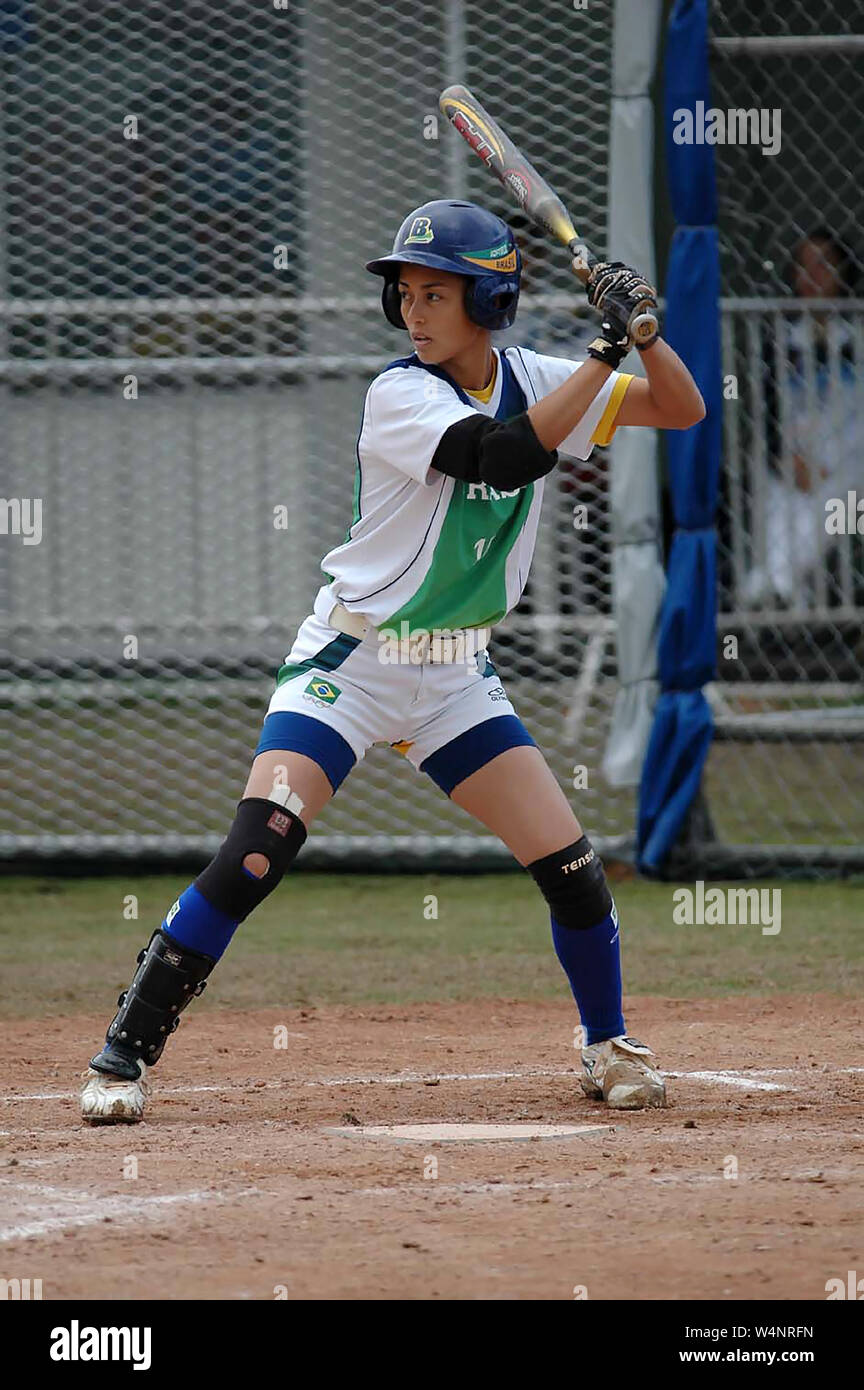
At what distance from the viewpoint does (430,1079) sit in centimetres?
521

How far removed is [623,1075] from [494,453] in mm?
1534

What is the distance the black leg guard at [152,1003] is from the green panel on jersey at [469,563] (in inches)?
35.6

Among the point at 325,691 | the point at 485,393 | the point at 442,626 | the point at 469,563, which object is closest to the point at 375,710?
the point at 325,691

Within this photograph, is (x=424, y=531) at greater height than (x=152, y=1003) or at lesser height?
greater

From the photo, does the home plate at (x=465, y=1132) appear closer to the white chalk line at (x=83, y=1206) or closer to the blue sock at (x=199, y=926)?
the blue sock at (x=199, y=926)

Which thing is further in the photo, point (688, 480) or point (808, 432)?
point (808, 432)

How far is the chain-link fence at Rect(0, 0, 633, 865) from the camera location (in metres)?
9.62

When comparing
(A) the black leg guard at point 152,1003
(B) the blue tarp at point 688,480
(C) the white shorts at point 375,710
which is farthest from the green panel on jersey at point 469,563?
(B) the blue tarp at point 688,480

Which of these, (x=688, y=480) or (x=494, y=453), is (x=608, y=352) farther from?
(x=688, y=480)

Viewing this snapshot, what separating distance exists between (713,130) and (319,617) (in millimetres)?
4203

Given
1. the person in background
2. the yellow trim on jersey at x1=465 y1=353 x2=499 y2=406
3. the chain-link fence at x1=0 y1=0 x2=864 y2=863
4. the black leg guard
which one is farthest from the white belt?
the person in background

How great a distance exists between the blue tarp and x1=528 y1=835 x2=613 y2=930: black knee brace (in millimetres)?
3507

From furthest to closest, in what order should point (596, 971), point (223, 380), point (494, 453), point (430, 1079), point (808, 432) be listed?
1. point (223, 380)
2. point (808, 432)
3. point (430, 1079)
4. point (596, 971)
5. point (494, 453)

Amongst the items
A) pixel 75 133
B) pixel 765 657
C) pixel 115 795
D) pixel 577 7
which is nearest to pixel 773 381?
pixel 765 657
